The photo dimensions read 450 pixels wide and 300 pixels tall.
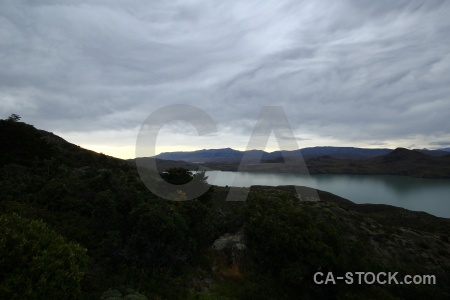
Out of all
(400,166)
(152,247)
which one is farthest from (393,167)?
(152,247)

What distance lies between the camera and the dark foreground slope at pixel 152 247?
6211 millimetres

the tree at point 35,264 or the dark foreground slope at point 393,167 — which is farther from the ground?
the dark foreground slope at point 393,167

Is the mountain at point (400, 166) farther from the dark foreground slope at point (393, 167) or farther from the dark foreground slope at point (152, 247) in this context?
the dark foreground slope at point (152, 247)

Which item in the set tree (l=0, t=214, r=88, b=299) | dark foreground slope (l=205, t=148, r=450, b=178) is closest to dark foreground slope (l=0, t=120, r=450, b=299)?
tree (l=0, t=214, r=88, b=299)

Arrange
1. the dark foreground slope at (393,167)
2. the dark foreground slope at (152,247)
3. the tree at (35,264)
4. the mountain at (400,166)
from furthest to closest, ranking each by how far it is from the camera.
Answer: the dark foreground slope at (393,167) < the mountain at (400,166) < the dark foreground slope at (152,247) < the tree at (35,264)

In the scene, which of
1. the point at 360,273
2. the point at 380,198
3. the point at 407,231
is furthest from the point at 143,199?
the point at 380,198

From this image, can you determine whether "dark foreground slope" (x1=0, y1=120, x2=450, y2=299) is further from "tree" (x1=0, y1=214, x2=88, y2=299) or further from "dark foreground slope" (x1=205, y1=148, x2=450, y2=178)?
"dark foreground slope" (x1=205, y1=148, x2=450, y2=178)

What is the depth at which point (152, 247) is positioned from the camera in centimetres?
973

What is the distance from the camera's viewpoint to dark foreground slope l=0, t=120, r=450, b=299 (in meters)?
6.21

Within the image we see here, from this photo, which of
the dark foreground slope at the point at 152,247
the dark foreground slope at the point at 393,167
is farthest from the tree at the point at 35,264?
the dark foreground slope at the point at 393,167

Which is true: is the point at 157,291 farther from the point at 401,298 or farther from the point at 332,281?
the point at 401,298

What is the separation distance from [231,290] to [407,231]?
26.0 meters

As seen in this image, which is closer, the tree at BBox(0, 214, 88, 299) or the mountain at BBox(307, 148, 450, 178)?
the tree at BBox(0, 214, 88, 299)

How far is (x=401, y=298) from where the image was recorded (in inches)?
509
